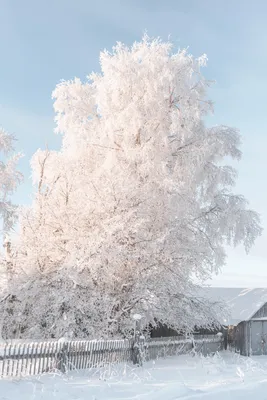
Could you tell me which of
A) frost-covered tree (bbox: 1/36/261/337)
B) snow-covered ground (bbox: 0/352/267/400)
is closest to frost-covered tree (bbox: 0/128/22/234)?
frost-covered tree (bbox: 1/36/261/337)

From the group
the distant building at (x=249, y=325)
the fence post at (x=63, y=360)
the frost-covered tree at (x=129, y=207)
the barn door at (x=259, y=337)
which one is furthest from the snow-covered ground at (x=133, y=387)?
the barn door at (x=259, y=337)

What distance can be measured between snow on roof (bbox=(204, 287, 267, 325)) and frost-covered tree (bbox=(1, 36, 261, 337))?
6204 mm

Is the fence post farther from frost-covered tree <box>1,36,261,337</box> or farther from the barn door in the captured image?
the barn door

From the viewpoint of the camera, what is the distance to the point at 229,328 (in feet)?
100

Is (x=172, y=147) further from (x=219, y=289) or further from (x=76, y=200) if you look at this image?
(x=219, y=289)

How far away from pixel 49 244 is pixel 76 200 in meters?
1.97

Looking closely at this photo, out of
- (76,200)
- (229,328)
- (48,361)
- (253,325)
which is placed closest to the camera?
(48,361)

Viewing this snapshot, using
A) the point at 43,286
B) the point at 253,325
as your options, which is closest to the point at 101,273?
the point at 43,286

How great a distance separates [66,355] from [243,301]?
2008cm

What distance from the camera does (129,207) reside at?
18.0 m

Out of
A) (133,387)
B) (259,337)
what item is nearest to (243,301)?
(259,337)

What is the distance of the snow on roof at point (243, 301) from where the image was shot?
90.8ft

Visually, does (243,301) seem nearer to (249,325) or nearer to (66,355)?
(249,325)

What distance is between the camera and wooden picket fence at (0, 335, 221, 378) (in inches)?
426
